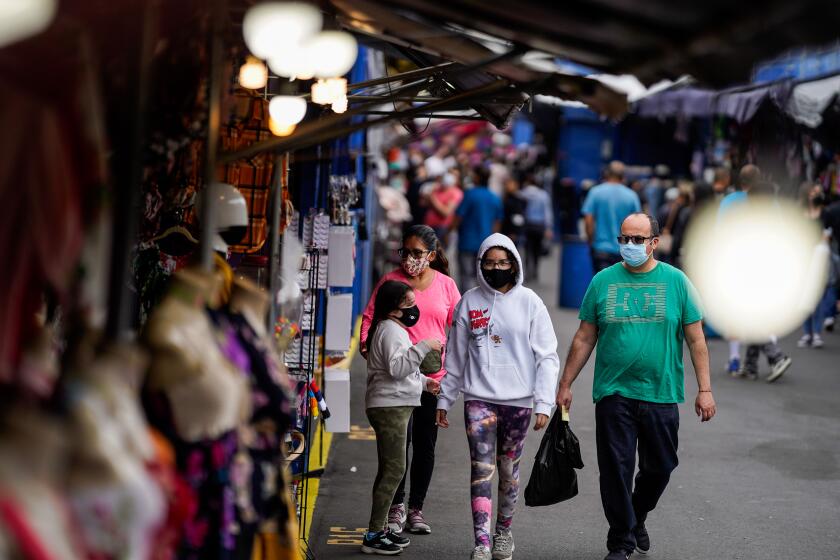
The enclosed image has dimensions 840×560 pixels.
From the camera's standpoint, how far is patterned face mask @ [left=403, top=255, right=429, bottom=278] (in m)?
7.64

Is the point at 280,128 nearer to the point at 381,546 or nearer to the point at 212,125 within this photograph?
the point at 212,125

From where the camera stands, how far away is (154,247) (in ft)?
20.2

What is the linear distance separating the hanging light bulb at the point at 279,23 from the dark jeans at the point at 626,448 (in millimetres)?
3446

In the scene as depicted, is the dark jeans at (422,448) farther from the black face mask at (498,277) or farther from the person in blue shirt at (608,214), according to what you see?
the person in blue shirt at (608,214)

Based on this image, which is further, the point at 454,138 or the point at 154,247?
the point at 454,138

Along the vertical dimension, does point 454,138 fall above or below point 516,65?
above

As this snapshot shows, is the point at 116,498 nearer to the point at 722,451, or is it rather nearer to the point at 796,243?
the point at 722,451

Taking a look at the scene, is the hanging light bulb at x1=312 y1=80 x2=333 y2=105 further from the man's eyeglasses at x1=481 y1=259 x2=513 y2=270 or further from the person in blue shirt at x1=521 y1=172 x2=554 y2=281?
the person in blue shirt at x1=521 y1=172 x2=554 y2=281

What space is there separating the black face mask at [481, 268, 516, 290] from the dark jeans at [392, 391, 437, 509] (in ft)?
2.87

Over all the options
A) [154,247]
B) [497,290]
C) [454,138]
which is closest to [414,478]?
[497,290]

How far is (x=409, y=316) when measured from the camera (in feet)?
23.6

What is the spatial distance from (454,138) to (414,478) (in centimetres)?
3999

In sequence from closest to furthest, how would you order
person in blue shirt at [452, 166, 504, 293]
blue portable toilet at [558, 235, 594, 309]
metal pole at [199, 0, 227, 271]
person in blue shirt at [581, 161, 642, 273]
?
metal pole at [199, 0, 227, 271] → person in blue shirt at [581, 161, 642, 273] → person in blue shirt at [452, 166, 504, 293] → blue portable toilet at [558, 235, 594, 309]

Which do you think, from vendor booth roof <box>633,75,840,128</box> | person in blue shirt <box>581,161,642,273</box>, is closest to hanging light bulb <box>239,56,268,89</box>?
person in blue shirt <box>581,161,642,273</box>
